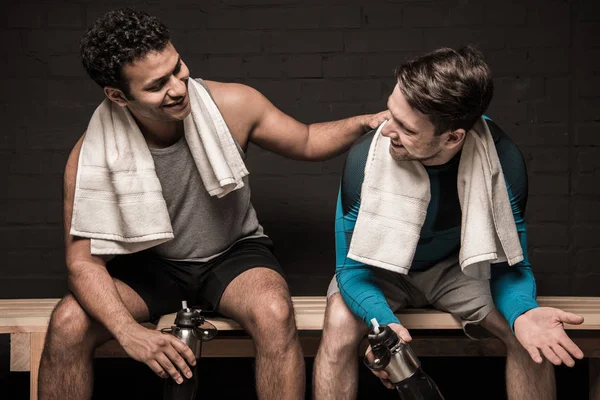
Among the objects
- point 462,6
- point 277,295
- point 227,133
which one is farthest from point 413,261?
point 462,6

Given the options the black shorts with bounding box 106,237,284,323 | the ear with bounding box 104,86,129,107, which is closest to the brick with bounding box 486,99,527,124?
the black shorts with bounding box 106,237,284,323

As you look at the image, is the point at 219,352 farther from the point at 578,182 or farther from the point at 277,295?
the point at 578,182

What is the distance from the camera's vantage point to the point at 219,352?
2.63 m

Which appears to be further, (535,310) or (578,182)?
(578,182)

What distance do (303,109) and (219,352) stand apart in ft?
3.46

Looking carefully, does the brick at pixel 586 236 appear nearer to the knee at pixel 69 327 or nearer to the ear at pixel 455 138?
the ear at pixel 455 138

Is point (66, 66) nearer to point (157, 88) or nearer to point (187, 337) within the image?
point (157, 88)

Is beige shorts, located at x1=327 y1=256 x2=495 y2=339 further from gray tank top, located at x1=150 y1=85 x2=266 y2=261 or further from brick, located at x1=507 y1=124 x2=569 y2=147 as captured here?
brick, located at x1=507 y1=124 x2=569 y2=147

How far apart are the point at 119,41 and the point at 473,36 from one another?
4.83ft

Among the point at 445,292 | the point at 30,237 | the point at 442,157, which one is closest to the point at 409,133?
the point at 442,157

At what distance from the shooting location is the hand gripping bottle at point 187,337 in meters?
2.05

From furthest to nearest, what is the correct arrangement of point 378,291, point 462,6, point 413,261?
point 462,6 < point 413,261 < point 378,291

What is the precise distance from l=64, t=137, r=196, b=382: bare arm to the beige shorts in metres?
0.55

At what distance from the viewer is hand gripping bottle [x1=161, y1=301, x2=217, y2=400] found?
2.05 m
